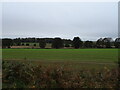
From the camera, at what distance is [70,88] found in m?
6.73

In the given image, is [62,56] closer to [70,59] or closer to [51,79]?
[70,59]

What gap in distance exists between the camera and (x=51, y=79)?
7.48 meters

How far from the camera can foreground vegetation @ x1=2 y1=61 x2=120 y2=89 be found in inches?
278

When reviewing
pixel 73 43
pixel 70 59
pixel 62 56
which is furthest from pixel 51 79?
pixel 73 43

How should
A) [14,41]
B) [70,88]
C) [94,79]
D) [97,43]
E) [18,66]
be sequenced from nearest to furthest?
[70,88]
[94,79]
[18,66]
[14,41]
[97,43]

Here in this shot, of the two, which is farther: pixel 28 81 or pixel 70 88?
pixel 28 81

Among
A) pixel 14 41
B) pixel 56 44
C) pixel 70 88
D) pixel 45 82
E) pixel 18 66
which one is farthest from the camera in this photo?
pixel 56 44

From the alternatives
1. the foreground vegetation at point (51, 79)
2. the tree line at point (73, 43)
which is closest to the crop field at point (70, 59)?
the foreground vegetation at point (51, 79)

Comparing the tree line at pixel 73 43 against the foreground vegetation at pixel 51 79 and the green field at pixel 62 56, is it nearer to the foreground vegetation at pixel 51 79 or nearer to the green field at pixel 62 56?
the green field at pixel 62 56

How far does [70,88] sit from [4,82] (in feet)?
10.3

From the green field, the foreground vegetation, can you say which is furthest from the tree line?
the foreground vegetation

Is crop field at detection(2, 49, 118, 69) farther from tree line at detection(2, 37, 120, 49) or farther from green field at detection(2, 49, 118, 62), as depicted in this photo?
tree line at detection(2, 37, 120, 49)

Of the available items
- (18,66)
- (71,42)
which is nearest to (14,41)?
(71,42)

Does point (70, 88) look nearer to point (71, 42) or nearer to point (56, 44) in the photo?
point (56, 44)
